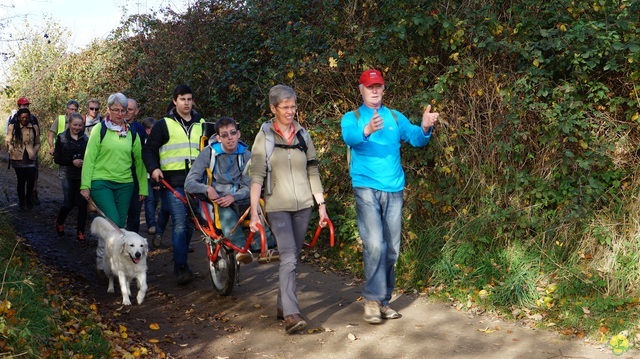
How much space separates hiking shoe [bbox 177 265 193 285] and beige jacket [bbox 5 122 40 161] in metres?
6.29

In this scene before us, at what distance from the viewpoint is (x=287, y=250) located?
6.74 metres

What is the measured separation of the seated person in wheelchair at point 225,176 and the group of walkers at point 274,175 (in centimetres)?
1

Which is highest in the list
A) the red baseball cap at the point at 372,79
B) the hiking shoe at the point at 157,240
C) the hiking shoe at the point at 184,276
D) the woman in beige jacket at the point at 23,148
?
the red baseball cap at the point at 372,79

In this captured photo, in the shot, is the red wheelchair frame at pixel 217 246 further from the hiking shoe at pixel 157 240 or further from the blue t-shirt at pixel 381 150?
the hiking shoe at pixel 157 240

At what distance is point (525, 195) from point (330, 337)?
2903 millimetres

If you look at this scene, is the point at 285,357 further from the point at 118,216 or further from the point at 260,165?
the point at 118,216

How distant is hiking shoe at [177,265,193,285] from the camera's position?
873 centimetres

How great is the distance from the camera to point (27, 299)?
6.10 meters

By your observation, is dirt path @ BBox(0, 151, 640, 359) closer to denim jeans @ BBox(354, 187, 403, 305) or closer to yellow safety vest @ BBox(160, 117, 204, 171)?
denim jeans @ BBox(354, 187, 403, 305)

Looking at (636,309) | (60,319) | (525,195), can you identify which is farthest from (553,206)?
(60,319)

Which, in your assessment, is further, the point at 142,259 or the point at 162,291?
the point at 162,291

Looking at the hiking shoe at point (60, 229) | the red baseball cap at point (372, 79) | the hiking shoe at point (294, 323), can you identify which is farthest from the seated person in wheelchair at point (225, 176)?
the hiking shoe at point (60, 229)

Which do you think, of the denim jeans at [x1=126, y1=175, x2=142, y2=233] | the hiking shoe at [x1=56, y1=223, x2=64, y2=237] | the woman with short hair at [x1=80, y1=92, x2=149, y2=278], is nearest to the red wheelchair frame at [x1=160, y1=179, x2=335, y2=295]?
the woman with short hair at [x1=80, y1=92, x2=149, y2=278]

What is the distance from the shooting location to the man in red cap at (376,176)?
270 inches
